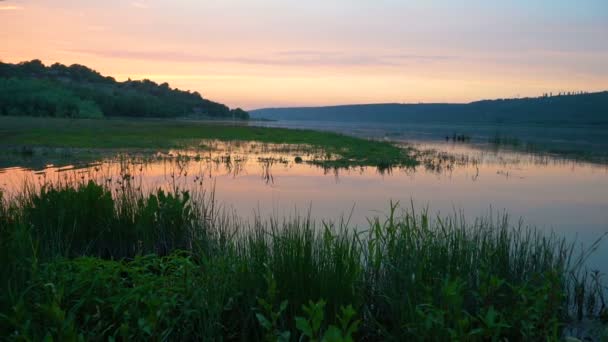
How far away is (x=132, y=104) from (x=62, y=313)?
107 m

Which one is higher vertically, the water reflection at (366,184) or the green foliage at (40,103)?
the green foliage at (40,103)

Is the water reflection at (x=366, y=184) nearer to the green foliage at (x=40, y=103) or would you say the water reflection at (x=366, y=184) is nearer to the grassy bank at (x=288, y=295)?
the grassy bank at (x=288, y=295)

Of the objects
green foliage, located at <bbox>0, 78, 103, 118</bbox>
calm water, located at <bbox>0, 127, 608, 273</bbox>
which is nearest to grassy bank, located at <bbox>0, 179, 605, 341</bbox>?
calm water, located at <bbox>0, 127, 608, 273</bbox>

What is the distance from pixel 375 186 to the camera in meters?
16.1

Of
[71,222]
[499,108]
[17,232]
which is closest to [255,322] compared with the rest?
[17,232]

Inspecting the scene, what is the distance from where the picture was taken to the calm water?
1206 centimetres

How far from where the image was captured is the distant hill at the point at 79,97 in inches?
2768

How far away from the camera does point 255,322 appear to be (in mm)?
4293

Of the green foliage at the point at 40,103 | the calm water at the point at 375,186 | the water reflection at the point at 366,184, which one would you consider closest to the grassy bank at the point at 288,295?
the calm water at the point at 375,186

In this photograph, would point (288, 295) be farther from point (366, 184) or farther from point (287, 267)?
point (366, 184)

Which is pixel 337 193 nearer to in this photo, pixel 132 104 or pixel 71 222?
pixel 71 222

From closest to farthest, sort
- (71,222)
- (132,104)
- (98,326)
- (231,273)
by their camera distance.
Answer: (98,326), (231,273), (71,222), (132,104)

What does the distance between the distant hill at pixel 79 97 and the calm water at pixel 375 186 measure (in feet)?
189

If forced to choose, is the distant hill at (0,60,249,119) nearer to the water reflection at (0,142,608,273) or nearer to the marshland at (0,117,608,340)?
the water reflection at (0,142,608,273)
